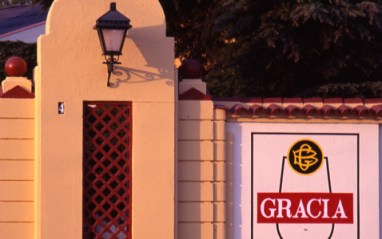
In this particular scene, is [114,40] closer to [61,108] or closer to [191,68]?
[61,108]

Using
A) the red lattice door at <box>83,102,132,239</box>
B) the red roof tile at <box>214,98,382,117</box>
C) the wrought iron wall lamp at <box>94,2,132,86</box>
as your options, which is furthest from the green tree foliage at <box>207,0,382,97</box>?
the wrought iron wall lamp at <box>94,2,132,86</box>

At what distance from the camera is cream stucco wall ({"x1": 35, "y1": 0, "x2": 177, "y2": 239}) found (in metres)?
7.48

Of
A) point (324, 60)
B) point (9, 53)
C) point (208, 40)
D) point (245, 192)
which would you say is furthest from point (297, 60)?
point (9, 53)

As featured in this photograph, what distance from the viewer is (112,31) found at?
7.16 m

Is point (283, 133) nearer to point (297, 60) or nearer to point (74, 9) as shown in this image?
point (74, 9)

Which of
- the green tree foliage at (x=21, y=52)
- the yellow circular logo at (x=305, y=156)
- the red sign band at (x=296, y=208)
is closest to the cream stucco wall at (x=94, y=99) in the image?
the red sign band at (x=296, y=208)

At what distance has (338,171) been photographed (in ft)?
26.3

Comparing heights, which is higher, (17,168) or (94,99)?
(94,99)

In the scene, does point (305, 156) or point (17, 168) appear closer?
point (17, 168)

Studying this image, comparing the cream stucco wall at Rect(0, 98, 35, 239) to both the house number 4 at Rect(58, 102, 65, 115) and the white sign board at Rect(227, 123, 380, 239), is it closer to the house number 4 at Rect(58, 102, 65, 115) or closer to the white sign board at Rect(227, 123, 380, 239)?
the house number 4 at Rect(58, 102, 65, 115)

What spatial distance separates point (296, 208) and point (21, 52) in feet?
29.7

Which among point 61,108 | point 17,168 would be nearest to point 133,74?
point 61,108

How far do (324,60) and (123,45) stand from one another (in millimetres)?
6234

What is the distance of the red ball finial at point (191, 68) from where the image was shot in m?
7.96
